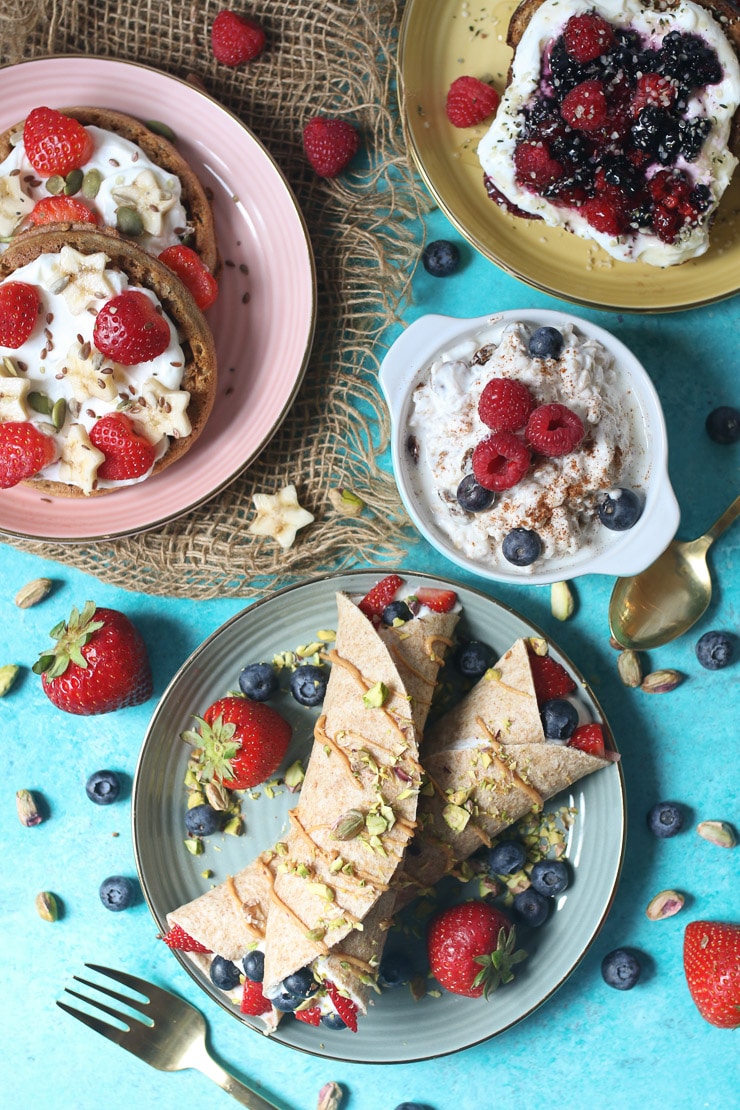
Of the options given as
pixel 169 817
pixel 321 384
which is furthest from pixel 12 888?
pixel 321 384

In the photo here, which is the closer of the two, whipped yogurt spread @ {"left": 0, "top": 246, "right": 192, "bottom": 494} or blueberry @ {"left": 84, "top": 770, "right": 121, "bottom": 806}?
whipped yogurt spread @ {"left": 0, "top": 246, "right": 192, "bottom": 494}

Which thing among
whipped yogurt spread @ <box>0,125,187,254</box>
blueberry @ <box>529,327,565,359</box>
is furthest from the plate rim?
whipped yogurt spread @ <box>0,125,187,254</box>

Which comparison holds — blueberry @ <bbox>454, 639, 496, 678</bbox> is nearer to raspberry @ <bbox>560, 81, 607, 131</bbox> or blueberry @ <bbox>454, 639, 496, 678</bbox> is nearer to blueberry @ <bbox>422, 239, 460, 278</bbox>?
blueberry @ <bbox>422, 239, 460, 278</bbox>

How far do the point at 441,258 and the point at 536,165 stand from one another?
38 centimetres

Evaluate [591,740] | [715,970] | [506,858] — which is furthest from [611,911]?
[591,740]

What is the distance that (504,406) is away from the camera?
1.99 m

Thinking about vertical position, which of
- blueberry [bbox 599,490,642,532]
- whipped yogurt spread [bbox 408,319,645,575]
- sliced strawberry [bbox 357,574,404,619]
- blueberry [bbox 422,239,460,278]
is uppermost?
blueberry [bbox 422,239,460,278]

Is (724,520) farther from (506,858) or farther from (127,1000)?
(127,1000)

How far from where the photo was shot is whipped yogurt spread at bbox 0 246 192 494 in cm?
209

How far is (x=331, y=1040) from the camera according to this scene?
243cm

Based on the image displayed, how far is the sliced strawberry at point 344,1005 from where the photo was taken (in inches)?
85.4

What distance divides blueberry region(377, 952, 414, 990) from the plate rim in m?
0.20

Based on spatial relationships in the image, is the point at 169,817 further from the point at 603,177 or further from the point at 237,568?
the point at 603,177

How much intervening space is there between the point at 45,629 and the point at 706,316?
203 cm
